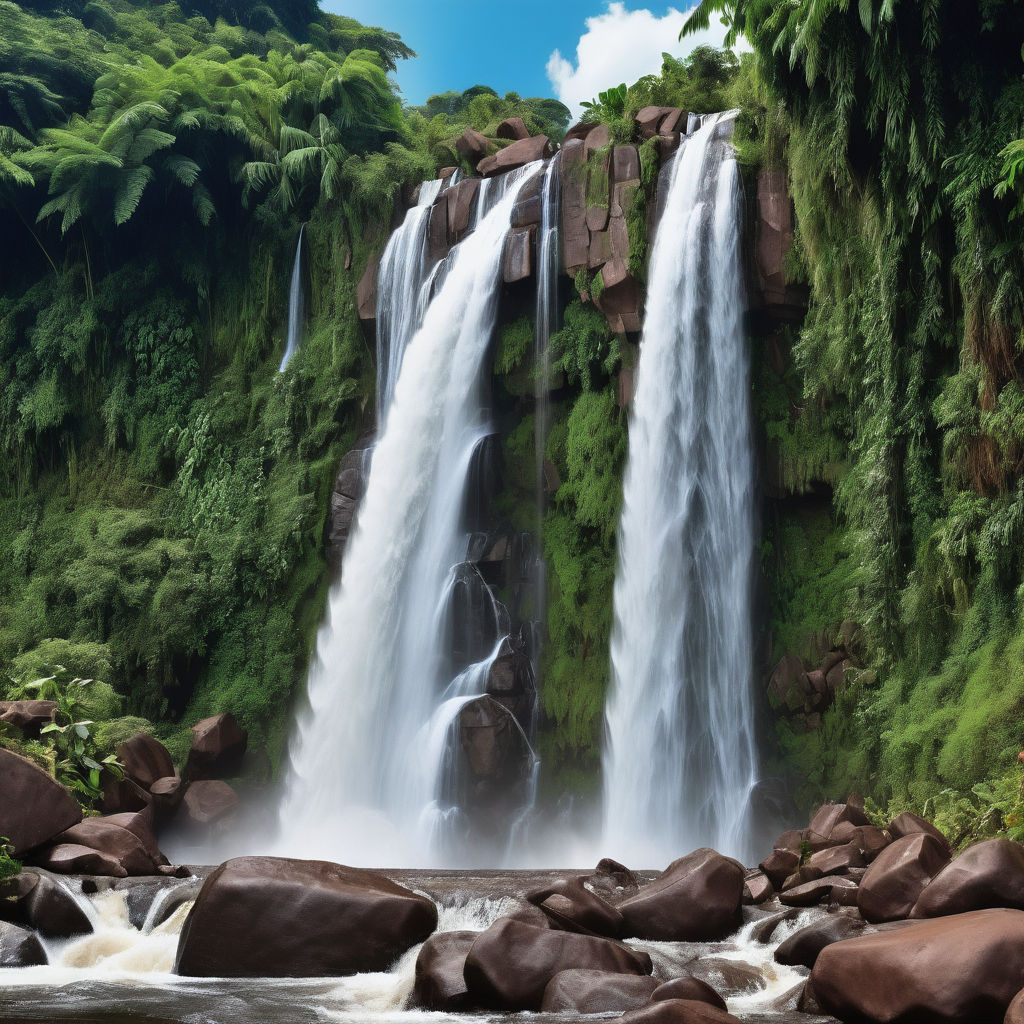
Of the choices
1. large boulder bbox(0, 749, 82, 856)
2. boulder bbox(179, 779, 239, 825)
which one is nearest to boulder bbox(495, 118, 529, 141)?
boulder bbox(179, 779, 239, 825)

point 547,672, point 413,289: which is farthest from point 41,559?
point 547,672

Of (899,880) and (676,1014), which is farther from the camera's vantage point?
(899,880)

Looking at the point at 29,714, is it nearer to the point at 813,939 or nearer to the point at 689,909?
the point at 689,909

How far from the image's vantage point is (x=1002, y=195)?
1107 cm

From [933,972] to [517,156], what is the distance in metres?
16.3

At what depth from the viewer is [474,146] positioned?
65.8 feet

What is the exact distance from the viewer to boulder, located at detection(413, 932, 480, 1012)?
642 cm

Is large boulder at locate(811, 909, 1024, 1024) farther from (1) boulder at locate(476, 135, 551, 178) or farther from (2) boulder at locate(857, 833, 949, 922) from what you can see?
(1) boulder at locate(476, 135, 551, 178)

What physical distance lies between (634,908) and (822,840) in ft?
8.78

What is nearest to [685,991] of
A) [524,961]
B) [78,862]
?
[524,961]

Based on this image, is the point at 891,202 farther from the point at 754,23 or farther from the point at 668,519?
the point at 668,519

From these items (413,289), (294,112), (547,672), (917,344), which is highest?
(294,112)

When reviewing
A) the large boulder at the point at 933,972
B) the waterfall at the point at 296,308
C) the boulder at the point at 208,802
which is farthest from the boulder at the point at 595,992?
the waterfall at the point at 296,308

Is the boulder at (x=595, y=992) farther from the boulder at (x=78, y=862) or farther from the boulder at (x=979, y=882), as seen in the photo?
the boulder at (x=78, y=862)
